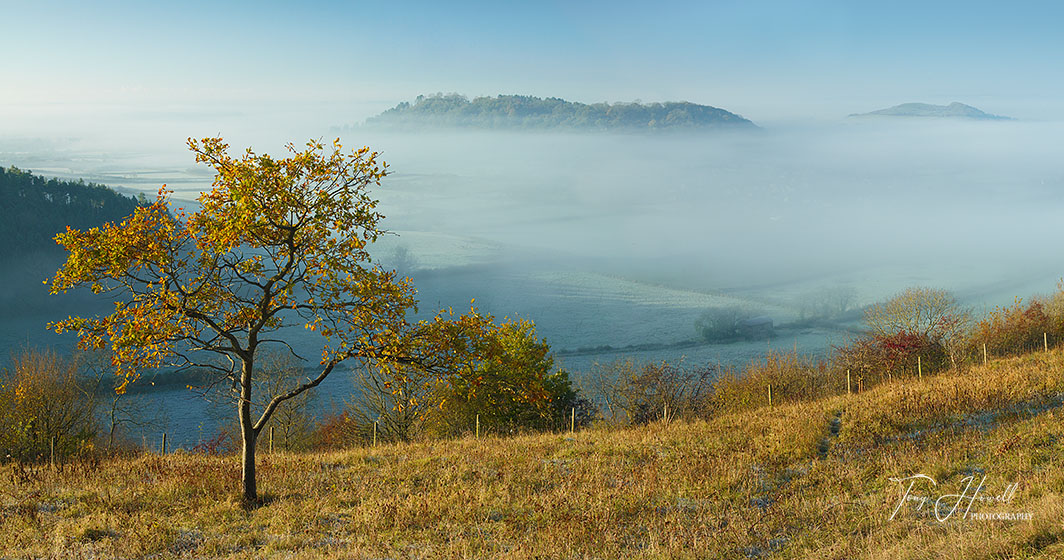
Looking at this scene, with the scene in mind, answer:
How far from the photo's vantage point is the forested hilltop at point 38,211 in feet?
543

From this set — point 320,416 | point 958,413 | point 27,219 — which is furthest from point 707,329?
point 27,219

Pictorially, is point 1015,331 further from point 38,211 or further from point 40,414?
point 38,211

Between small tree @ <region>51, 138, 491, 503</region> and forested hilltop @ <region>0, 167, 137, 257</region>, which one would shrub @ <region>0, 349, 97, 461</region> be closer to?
small tree @ <region>51, 138, 491, 503</region>

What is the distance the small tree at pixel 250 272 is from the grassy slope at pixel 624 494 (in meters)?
2.65

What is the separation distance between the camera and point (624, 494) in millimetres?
14500

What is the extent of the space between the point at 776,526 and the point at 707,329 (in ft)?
527

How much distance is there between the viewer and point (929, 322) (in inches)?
2621

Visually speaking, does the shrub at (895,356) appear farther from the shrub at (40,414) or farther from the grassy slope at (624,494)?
the shrub at (40,414)

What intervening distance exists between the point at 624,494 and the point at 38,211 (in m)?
197

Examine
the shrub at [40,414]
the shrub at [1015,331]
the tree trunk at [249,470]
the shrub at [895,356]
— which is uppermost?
the tree trunk at [249,470]

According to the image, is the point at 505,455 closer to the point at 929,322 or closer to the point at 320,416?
the point at 929,322

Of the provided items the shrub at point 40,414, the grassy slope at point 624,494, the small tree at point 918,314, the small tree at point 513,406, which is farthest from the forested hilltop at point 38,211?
the grassy slope at point 624,494

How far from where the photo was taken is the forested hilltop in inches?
6516

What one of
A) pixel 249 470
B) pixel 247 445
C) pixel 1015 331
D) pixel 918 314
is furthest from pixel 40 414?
pixel 918 314
